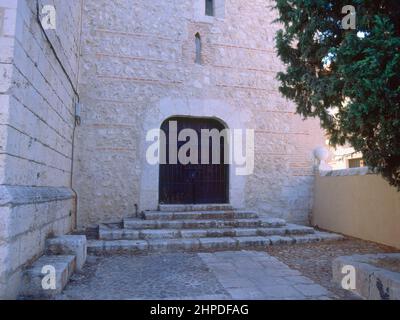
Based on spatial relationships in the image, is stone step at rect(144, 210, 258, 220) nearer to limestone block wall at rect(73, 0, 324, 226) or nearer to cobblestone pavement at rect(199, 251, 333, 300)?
limestone block wall at rect(73, 0, 324, 226)

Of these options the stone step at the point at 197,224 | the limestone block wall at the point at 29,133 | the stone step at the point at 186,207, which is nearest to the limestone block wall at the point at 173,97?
the stone step at the point at 186,207

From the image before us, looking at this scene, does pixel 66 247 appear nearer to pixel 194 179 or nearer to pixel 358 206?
pixel 194 179

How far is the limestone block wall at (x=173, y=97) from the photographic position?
Result: 23.4ft

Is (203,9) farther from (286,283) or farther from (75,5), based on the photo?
(286,283)

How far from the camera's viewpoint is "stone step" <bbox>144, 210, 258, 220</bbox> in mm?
6762

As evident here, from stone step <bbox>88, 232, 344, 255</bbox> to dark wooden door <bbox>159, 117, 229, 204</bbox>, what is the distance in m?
1.86

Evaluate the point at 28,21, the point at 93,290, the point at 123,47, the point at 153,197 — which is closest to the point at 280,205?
the point at 153,197

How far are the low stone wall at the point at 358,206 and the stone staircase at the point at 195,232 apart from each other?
0.60 metres

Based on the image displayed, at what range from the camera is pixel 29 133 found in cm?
358

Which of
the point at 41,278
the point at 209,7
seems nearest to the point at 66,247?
the point at 41,278

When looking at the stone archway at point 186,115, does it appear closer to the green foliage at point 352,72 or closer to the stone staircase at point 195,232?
the stone staircase at point 195,232

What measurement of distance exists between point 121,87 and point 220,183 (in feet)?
9.68

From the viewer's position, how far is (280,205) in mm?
8172

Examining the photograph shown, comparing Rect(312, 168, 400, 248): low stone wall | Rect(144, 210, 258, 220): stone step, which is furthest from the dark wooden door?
Rect(312, 168, 400, 248): low stone wall
